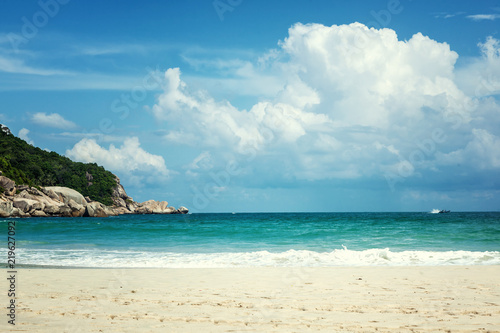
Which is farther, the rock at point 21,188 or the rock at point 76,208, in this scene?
the rock at point 76,208

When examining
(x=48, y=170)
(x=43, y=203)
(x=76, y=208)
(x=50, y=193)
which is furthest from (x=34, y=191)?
(x=48, y=170)

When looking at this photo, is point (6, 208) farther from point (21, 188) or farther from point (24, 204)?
point (21, 188)

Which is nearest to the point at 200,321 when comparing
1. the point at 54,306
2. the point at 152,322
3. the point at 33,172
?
the point at 152,322

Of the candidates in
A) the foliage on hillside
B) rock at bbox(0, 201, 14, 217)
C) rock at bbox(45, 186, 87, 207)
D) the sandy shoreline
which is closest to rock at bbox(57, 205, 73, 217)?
rock at bbox(45, 186, 87, 207)

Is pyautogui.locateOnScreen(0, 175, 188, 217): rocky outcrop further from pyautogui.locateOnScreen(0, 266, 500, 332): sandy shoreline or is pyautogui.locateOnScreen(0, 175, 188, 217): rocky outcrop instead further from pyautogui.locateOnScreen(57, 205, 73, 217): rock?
pyautogui.locateOnScreen(0, 266, 500, 332): sandy shoreline

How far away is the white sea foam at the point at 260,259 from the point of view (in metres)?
16.8

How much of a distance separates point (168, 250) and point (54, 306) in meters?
14.7

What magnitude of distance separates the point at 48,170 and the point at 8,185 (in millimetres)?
32596

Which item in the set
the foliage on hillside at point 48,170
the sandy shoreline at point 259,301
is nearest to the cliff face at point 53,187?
the foliage on hillside at point 48,170

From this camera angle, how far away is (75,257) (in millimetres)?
19328

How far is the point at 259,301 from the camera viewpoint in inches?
355

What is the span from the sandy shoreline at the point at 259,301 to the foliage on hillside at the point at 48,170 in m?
79.7

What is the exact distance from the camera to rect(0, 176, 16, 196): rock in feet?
232

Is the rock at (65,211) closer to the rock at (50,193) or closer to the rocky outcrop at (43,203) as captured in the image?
the rocky outcrop at (43,203)
